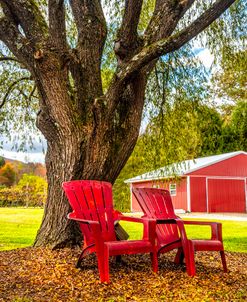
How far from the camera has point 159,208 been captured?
4867 mm

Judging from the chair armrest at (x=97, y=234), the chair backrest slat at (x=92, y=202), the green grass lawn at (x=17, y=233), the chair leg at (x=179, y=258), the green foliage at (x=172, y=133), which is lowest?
the green grass lawn at (x=17, y=233)

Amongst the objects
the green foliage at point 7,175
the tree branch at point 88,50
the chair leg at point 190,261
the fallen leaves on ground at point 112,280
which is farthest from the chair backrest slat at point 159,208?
the green foliage at point 7,175

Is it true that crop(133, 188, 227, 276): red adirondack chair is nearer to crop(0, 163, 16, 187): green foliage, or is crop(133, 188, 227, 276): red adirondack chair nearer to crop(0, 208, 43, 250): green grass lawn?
crop(0, 208, 43, 250): green grass lawn

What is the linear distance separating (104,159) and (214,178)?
63.7 feet

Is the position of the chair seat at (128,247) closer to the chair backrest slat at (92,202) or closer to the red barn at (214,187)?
the chair backrest slat at (92,202)

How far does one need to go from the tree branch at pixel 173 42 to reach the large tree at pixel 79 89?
0.01 m

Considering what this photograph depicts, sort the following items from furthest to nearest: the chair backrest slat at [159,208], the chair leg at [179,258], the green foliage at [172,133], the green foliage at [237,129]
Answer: the green foliage at [237,129] → the green foliage at [172,133] → the chair backrest slat at [159,208] → the chair leg at [179,258]

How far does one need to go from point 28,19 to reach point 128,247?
123 inches

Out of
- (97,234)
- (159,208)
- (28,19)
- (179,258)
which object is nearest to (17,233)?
(159,208)

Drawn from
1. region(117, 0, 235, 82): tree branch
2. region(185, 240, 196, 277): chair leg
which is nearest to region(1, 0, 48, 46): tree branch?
region(117, 0, 235, 82): tree branch

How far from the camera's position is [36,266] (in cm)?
414

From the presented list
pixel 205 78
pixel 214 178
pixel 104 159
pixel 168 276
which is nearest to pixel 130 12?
pixel 104 159

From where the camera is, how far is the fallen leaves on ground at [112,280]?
3367mm

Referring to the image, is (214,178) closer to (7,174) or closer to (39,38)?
(39,38)
